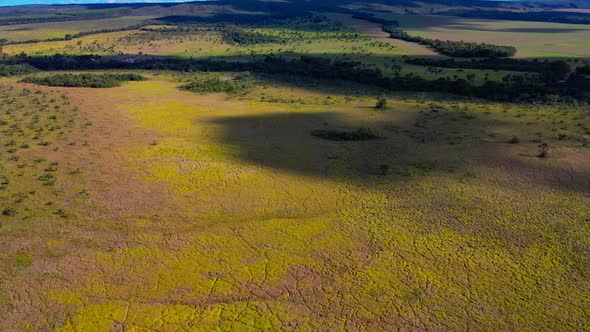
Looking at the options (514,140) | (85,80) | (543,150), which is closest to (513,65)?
(514,140)

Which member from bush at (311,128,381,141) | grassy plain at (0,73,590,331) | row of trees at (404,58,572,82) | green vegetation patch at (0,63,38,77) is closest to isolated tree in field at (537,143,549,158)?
grassy plain at (0,73,590,331)

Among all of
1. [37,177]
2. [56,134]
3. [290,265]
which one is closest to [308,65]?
[56,134]

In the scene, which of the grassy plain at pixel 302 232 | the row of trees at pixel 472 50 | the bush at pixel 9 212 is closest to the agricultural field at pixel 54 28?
the row of trees at pixel 472 50

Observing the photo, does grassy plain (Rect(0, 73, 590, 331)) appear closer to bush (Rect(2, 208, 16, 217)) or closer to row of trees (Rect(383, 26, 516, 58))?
bush (Rect(2, 208, 16, 217))

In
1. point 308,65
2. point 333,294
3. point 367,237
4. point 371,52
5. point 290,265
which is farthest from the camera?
point 371,52

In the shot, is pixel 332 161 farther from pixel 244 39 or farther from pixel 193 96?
pixel 244 39

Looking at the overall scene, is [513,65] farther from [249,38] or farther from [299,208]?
[249,38]

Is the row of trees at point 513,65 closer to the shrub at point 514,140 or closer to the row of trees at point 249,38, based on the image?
the shrub at point 514,140
